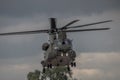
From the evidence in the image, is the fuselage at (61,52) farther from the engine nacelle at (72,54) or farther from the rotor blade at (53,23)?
the rotor blade at (53,23)

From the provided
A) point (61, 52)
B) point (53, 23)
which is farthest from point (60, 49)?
point (53, 23)

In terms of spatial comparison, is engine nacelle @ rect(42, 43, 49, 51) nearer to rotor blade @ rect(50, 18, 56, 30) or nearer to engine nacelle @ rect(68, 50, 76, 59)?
rotor blade @ rect(50, 18, 56, 30)

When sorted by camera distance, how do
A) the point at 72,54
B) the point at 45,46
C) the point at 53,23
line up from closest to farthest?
the point at 72,54
the point at 53,23
the point at 45,46

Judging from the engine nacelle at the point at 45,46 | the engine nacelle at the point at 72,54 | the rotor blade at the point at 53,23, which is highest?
the rotor blade at the point at 53,23

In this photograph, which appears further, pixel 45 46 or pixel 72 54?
pixel 45 46

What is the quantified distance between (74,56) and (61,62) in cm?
231

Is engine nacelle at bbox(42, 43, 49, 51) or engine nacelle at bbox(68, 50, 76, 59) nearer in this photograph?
engine nacelle at bbox(68, 50, 76, 59)

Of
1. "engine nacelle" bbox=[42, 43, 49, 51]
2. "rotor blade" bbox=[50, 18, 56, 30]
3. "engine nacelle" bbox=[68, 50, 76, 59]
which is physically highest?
"rotor blade" bbox=[50, 18, 56, 30]

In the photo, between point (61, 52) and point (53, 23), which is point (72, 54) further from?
point (53, 23)

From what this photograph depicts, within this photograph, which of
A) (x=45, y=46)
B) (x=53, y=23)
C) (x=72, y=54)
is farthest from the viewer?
(x=45, y=46)

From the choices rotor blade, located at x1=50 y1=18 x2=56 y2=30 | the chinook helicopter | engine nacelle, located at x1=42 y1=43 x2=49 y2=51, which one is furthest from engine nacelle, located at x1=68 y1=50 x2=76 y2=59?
engine nacelle, located at x1=42 y1=43 x2=49 y2=51

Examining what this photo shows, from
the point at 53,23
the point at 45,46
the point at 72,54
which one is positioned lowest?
the point at 72,54

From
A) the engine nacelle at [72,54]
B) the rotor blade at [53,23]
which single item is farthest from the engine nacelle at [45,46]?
the engine nacelle at [72,54]

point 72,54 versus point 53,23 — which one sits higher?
point 53,23
